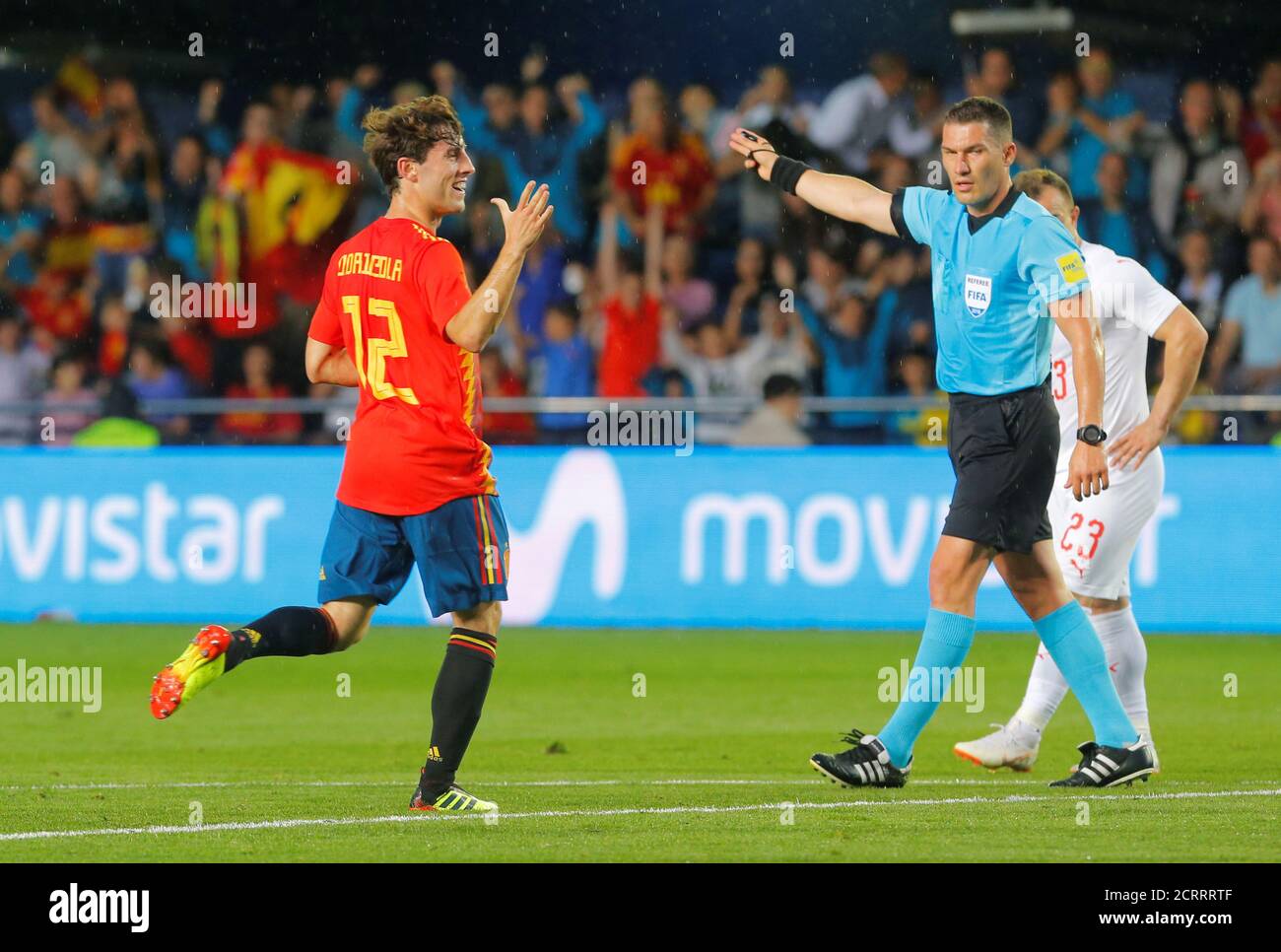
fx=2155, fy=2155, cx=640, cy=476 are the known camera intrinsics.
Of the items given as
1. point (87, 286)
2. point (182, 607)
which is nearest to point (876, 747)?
point (182, 607)

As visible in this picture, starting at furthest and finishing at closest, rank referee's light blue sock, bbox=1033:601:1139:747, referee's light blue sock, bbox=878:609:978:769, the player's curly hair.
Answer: referee's light blue sock, bbox=1033:601:1139:747 < referee's light blue sock, bbox=878:609:978:769 < the player's curly hair

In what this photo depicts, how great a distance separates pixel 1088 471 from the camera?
736 centimetres

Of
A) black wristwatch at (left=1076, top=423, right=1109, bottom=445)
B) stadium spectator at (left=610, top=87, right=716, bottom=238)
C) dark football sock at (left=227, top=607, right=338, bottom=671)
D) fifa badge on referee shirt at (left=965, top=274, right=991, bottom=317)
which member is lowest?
dark football sock at (left=227, top=607, right=338, bottom=671)

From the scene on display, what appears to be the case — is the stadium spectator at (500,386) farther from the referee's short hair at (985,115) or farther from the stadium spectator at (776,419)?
the referee's short hair at (985,115)

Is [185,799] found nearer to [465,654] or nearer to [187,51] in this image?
[465,654]

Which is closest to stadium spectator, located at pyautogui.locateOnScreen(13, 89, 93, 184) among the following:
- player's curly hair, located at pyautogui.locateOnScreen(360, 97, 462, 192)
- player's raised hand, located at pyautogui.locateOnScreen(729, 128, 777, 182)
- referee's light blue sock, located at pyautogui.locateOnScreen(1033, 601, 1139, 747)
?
player's raised hand, located at pyautogui.locateOnScreen(729, 128, 777, 182)

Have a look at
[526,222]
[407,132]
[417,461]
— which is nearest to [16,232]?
[407,132]

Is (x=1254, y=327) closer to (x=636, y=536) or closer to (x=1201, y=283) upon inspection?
(x=1201, y=283)

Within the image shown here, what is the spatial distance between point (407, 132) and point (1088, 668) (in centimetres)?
310

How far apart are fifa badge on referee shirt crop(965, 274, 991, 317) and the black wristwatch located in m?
0.56

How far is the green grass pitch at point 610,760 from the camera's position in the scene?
20.6ft

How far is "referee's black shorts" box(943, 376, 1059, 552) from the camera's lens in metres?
7.61

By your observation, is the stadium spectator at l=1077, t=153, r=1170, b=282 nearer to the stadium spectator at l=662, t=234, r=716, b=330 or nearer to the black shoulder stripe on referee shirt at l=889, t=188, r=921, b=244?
the stadium spectator at l=662, t=234, r=716, b=330

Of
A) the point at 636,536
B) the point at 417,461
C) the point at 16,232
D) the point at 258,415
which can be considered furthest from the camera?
the point at 16,232
